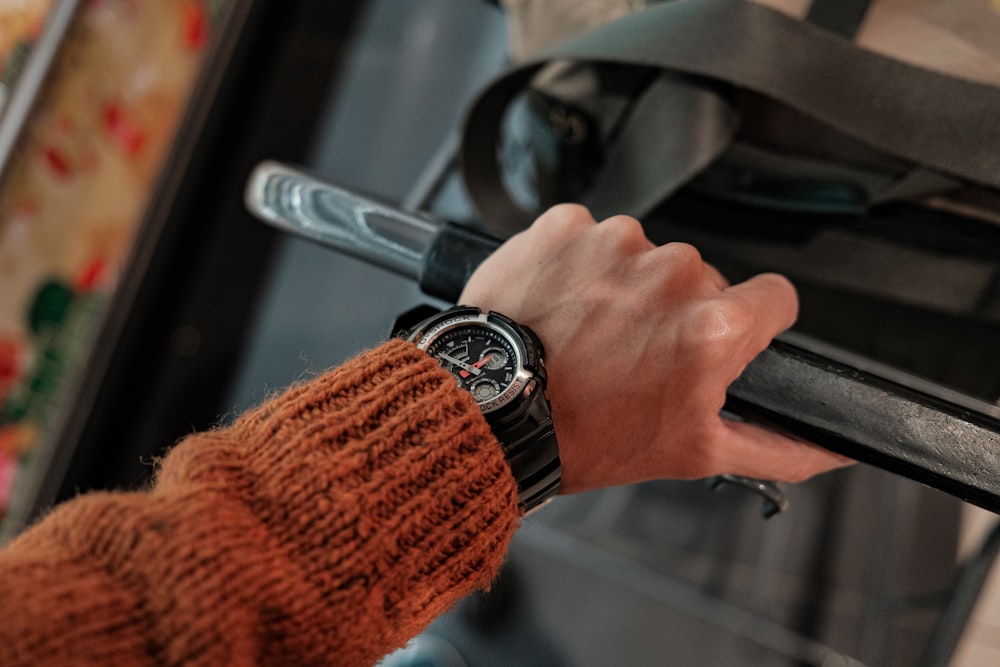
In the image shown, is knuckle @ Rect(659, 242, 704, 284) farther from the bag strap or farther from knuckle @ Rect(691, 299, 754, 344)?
the bag strap

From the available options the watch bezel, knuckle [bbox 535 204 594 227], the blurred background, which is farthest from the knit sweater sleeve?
the blurred background

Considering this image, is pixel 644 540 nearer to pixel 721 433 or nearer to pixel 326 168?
pixel 721 433

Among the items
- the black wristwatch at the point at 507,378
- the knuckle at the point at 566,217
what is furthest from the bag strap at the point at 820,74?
the black wristwatch at the point at 507,378

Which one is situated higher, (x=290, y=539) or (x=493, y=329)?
(x=493, y=329)

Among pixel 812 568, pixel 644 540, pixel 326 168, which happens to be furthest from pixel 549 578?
pixel 326 168

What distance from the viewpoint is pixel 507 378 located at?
1.55ft

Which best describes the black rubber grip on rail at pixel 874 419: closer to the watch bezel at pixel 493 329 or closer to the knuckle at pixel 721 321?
the knuckle at pixel 721 321

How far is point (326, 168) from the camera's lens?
155 cm

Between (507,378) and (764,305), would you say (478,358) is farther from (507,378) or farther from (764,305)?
(764,305)

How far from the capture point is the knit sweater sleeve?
361 mm

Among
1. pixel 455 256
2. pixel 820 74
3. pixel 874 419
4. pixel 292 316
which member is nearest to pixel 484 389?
pixel 455 256

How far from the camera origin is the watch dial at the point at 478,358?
48 centimetres

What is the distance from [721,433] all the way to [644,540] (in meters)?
0.51

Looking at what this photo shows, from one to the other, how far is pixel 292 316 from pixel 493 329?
110cm
